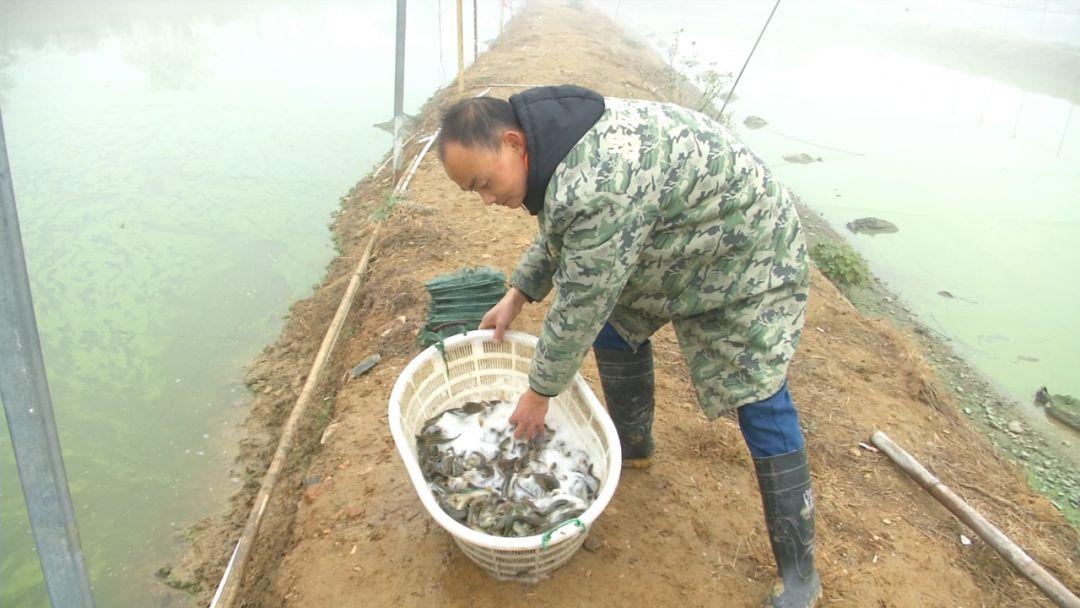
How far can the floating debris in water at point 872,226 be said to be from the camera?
7078mm

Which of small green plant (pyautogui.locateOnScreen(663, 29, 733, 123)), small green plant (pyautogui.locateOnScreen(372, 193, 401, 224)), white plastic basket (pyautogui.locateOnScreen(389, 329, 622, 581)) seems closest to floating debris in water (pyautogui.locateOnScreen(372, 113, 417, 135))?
small green plant (pyautogui.locateOnScreen(372, 193, 401, 224))

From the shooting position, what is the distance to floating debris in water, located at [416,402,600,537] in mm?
2066

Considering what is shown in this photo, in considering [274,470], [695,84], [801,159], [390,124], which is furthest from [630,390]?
[695,84]

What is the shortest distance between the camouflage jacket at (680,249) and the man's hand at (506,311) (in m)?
0.40

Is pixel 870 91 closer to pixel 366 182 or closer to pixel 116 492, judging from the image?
pixel 366 182

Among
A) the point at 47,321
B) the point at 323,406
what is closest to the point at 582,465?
the point at 323,406

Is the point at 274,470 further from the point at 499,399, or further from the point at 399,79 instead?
the point at 399,79

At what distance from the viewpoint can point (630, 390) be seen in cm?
230

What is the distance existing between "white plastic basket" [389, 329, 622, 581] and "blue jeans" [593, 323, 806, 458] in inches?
15.6

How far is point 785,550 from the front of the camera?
1.99 meters

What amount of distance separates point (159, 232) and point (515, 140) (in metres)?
5.49

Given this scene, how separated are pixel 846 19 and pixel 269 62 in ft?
78.2

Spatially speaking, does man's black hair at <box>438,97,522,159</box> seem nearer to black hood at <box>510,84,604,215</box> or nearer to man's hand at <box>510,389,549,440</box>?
black hood at <box>510,84,604,215</box>

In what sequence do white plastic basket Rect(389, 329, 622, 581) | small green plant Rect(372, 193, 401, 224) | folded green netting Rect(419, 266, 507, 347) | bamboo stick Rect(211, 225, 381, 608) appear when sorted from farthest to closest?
small green plant Rect(372, 193, 401, 224)
folded green netting Rect(419, 266, 507, 347)
bamboo stick Rect(211, 225, 381, 608)
white plastic basket Rect(389, 329, 622, 581)
